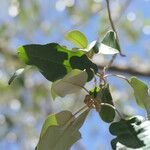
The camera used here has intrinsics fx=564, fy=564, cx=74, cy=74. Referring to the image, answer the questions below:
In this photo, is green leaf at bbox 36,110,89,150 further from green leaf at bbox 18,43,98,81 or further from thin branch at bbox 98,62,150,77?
thin branch at bbox 98,62,150,77

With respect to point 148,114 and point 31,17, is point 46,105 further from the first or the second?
point 148,114

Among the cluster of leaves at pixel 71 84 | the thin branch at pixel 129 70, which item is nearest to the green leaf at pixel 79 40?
the cluster of leaves at pixel 71 84

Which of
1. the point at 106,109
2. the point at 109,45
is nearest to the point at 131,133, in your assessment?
the point at 106,109

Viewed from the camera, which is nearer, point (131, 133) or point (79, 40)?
point (131, 133)

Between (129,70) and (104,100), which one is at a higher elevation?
(104,100)

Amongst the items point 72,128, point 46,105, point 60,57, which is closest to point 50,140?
point 72,128

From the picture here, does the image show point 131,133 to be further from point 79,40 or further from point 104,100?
point 79,40
